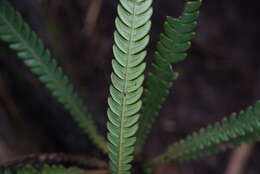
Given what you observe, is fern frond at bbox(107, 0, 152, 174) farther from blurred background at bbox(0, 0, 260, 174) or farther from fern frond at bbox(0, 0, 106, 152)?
blurred background at bbox(0, 0, 260, 174)

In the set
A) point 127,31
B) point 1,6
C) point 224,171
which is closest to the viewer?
point 127,31

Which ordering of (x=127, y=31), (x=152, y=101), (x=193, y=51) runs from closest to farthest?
(x=127, y=31)
(x=152, y=101)
(x=193, y=51)

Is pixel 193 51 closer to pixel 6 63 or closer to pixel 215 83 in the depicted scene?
pixel 215 83

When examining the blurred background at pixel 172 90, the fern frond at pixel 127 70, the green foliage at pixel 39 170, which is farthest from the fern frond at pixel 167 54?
the blurred background at pixel 172 90

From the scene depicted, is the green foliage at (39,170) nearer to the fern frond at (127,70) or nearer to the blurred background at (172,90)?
the fern frond at (127,70)

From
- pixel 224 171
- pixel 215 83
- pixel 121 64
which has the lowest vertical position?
pixel 224 171

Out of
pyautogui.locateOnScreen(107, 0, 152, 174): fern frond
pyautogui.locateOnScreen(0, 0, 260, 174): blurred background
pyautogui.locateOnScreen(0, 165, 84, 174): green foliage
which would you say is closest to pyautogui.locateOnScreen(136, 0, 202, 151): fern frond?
pyautogui.locateOnScreen(107, 0, 152, 174): fern frond

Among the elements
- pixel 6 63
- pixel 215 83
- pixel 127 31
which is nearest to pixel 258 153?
pixel 215 83
